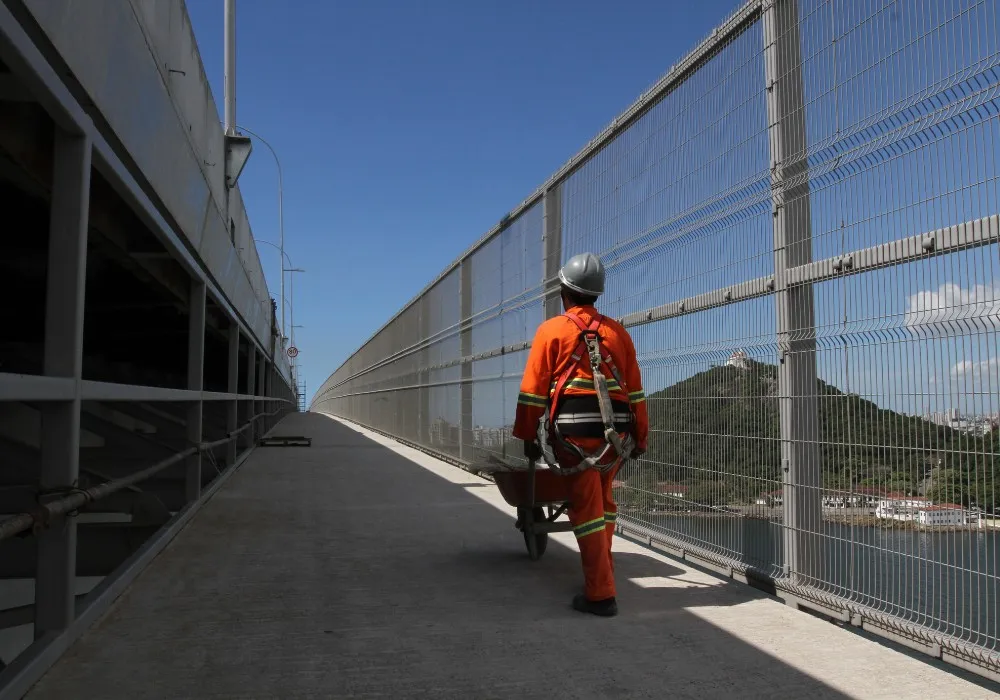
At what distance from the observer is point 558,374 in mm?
4043

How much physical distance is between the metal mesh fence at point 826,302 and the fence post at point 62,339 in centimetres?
309

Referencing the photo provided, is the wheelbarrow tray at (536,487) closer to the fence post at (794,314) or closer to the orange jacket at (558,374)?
the orange jacket at (558,374)

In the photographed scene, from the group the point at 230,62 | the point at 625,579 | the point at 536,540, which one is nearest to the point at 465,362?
the point at 536,540

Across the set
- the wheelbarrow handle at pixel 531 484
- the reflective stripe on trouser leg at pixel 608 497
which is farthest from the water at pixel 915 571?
the wheelbarrow handle at pixel 531 484

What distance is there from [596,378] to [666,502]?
1.82 meters

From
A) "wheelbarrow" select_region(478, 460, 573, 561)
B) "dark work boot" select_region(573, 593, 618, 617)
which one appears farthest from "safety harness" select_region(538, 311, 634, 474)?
"dark work boot" select_region(573, 593, 618, 617)

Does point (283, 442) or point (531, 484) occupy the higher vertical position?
point (531, 484)

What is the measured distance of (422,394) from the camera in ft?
47.4

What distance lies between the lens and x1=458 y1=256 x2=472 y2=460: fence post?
35.5ft

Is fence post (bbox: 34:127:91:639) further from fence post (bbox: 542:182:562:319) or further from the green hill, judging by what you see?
fence post (bbox: 542:182:562:319)

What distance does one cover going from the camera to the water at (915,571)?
289 cm

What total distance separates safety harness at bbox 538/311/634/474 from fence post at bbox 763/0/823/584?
791mm

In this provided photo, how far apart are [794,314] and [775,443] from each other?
26.2 inches

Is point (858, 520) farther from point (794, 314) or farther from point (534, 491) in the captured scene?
point (534, 491)
